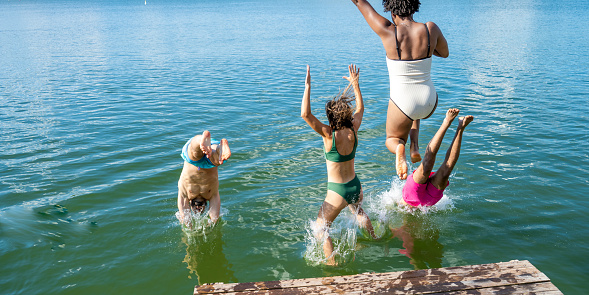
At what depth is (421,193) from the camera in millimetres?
7426

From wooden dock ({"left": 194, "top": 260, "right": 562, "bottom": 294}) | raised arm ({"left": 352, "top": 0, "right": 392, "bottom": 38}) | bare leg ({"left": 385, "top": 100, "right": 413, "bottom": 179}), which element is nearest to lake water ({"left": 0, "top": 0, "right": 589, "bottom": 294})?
wooden dock ({"left": 194, "top": 260, "right": 562, "bottom": 294})

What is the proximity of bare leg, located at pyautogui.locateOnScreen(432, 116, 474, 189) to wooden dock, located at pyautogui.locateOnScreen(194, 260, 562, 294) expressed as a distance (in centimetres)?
196

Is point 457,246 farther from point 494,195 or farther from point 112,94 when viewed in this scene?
point 112,94

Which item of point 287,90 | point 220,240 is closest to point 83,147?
point 220,240

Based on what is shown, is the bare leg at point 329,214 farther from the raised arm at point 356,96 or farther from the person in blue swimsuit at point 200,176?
the person in blue swimsuit at point 200,176

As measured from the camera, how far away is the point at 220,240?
7309 millimetres

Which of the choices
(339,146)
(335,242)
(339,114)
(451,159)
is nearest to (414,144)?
(451,159)

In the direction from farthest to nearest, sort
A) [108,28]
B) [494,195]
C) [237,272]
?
[108,28] → [494,195] → [237,272]

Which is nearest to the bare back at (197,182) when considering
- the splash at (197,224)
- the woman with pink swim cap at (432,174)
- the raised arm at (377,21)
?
the splash at (197,224)

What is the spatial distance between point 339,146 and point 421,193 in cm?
223

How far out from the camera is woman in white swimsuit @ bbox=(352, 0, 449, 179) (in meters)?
5.73

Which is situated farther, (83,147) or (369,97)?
(369,97)

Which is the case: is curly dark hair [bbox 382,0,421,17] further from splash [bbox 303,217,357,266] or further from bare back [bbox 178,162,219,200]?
bare back [bbox 178,162,219,200]

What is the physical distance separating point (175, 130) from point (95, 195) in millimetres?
4200
